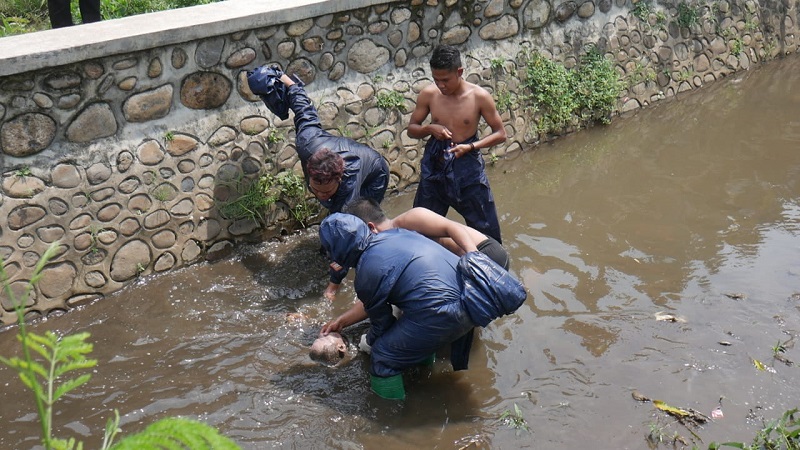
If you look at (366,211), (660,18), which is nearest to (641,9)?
(660,18)

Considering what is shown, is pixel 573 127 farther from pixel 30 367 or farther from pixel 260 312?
pixel 30 367

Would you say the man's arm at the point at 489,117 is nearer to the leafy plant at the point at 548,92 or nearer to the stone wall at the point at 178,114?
the stone wall at the point at 178,114

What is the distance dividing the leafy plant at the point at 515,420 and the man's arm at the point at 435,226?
3.01ft

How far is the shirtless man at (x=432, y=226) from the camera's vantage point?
4715mm

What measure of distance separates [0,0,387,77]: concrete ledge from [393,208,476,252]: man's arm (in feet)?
6.76

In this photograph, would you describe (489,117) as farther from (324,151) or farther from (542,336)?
(542,336)

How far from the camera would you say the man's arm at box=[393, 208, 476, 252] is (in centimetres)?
468

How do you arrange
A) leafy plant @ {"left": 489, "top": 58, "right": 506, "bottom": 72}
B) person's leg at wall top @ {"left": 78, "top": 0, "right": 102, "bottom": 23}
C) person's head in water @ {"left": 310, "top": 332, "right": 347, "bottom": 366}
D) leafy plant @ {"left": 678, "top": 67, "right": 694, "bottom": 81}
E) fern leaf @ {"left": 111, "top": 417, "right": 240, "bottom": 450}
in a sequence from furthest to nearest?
leafy plant @ {"left": 678, "top": 67, "right": 694, "bottom": 81} < leafy plant @ {"left": 489, "top": 58, "right": 506, "bottom": 72} < person's leg at wall top @ {"left": 78, "top": 0, "right": 102, "bottom": 23} < person's head in water @ {"left": 310, "top": 332, "right": 347, "bottom": 366} < fern leaf @ {"left": 111, "top": 417, "right": 240, "bottom": 450}

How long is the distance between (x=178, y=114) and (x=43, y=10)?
3.10 metres

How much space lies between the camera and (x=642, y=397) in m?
4.52

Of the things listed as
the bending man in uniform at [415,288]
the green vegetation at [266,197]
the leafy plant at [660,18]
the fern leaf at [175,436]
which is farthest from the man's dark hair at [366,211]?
the leafy plant at [660,18]

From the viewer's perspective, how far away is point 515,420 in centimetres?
443

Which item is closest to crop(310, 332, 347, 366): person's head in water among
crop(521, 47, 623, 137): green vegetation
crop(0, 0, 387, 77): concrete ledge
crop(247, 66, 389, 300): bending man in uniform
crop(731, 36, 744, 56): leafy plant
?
crop(247, 66, 389, 300): bending man in uniform

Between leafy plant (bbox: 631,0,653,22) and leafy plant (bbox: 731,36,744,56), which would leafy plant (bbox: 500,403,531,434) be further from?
leafy plant (bbox: 731,36,744,56)
